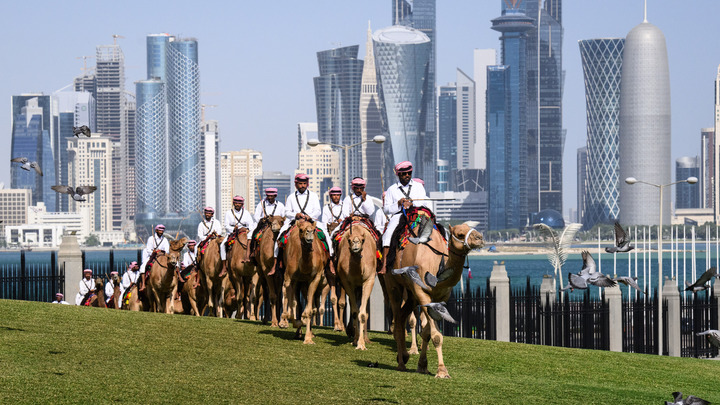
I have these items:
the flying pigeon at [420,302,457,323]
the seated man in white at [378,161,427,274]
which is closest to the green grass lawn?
the flying pigeon at [420,302,457,323]

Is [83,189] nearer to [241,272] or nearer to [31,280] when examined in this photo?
[241,272]

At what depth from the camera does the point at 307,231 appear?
17.6 metres

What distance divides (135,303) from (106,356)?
35.5 ft

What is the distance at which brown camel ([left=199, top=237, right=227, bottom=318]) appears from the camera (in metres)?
24.8

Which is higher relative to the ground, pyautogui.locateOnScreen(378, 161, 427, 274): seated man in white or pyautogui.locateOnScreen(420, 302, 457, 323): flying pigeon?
pyautogui.locateOnScreen(378, 161, 427, 274): seated man in white

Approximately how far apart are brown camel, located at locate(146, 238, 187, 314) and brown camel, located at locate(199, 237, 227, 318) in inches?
28.4

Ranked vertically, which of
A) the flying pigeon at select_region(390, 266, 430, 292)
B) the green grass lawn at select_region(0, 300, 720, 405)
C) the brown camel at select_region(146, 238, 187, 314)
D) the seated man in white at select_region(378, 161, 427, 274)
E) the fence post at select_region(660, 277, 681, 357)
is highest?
the seated man in white at select_region(378, 161, 427, 274)

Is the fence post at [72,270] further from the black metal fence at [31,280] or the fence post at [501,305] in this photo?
the fence post at [501,305]

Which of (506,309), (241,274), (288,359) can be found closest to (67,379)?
(288,359)

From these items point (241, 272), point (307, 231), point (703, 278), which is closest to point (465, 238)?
point (703, 278)

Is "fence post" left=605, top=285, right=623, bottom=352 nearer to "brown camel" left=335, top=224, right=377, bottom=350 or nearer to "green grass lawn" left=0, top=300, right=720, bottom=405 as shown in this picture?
"green grass lawn" left=0, top=300, right=720, bottom=405

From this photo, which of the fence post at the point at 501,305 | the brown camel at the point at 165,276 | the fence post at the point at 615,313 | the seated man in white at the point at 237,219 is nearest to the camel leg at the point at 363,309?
the seated man in white at the point at 237,219

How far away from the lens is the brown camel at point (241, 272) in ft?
74.8

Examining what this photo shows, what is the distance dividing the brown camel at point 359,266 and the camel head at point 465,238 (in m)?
2.89
